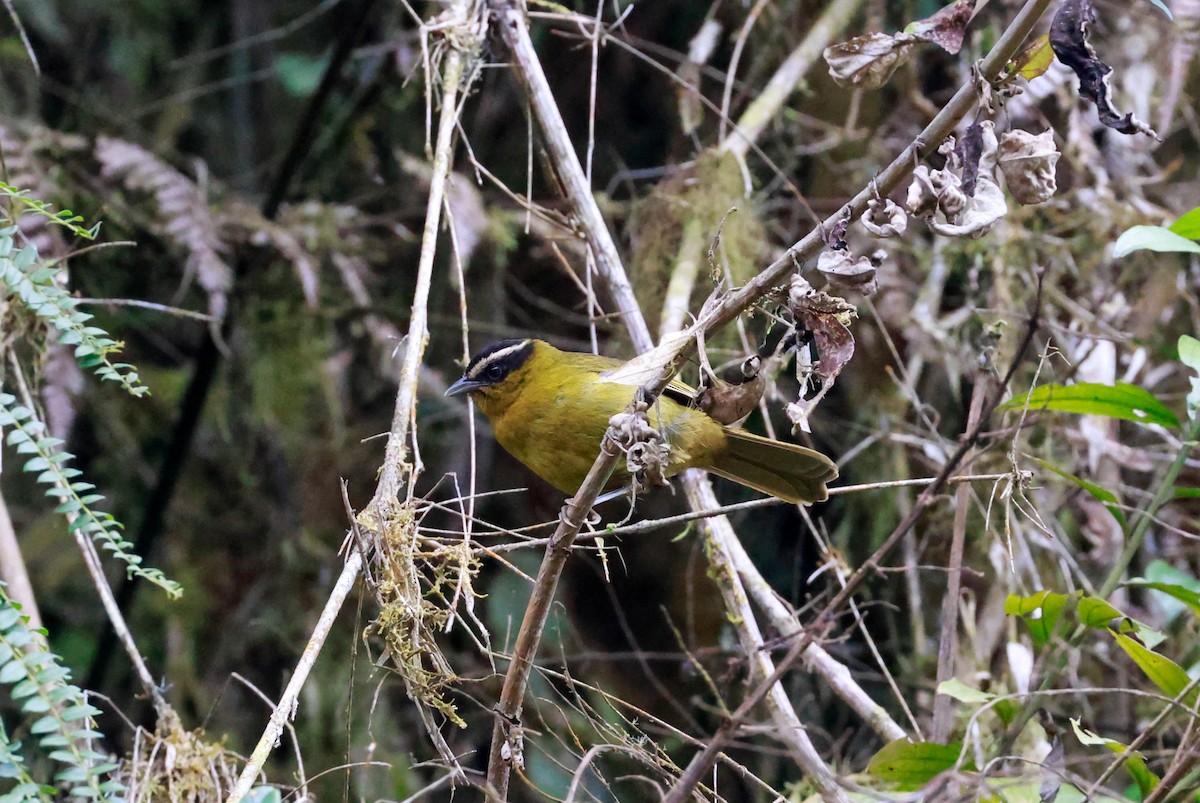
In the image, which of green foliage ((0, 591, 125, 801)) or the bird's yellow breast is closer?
green foliage ((0, 591, 125, 801))

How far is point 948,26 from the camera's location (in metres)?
1.58

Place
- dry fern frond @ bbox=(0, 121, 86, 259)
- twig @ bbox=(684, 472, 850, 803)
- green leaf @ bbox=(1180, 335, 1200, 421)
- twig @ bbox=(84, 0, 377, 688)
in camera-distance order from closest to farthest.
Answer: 1. green leaf @ bbox=(1180, 335, 1200, 421)
2. twig @ bbox=(684, 472, 850, 803)
3. dry fern frond @ bbox=(0, 121, 86, 259)
4. twig @ bbox=(84, 0, 377, 688)

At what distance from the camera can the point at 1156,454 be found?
353cm

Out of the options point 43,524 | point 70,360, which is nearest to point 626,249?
point 70,360

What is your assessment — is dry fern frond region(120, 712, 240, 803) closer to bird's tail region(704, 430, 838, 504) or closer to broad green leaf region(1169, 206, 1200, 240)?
bird's tail region(704, 430, 838, 504)

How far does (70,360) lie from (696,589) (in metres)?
2.22

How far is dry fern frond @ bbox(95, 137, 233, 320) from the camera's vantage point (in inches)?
141

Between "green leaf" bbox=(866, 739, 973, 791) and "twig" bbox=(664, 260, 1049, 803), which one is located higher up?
"twig" bbox=(664, 260, 1049, 803)

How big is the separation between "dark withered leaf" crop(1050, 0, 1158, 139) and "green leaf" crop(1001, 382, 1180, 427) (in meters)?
0.55

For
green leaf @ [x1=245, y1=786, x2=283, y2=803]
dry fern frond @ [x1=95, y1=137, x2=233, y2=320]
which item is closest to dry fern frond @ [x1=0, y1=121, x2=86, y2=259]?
dry fern frond @ [x1=95, y1=137, x2=233, y2=320]

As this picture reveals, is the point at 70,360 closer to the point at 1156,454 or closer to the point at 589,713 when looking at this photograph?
the point at 589,713

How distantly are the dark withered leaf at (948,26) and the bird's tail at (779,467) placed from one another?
1289 mm

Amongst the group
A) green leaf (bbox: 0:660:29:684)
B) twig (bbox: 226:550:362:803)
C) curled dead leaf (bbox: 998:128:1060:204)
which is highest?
curled dead leaf (bbox: 998:128:1060:204)

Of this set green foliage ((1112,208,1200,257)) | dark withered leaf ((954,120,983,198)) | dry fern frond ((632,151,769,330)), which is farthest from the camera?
dry fern frond ((632,151,769,330))
